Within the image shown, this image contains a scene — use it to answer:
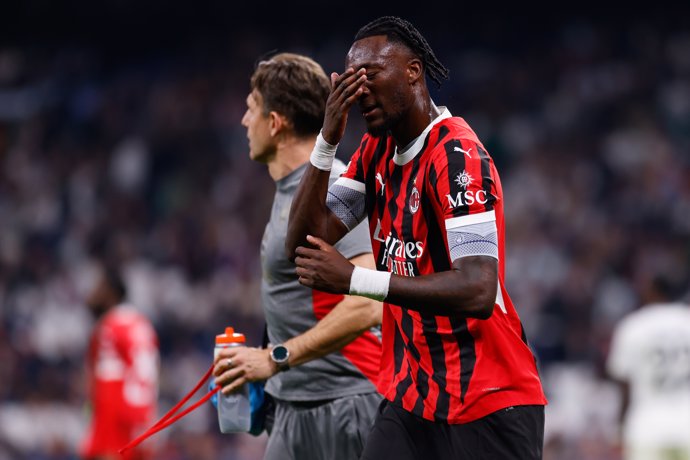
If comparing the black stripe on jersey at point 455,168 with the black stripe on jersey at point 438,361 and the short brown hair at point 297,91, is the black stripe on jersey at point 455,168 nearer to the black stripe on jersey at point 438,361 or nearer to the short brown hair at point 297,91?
the black stripe on jersey at point 438,361

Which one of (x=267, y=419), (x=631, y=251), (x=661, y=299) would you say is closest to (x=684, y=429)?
(x=661, y=299)

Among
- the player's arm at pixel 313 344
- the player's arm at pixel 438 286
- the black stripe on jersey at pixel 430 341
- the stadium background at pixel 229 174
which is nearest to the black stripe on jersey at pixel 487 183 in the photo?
the player's arm at pixel 438 286

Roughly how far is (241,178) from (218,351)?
461 inches

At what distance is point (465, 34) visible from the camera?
1775cm

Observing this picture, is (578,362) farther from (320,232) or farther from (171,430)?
(320,232)

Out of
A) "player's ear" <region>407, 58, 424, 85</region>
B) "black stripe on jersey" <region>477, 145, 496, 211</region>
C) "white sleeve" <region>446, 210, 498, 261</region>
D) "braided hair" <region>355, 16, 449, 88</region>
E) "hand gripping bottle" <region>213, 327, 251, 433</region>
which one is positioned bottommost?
"hand gripping bottle" <region>213, 327, 251, 433</region>

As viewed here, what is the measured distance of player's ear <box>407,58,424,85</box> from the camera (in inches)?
155

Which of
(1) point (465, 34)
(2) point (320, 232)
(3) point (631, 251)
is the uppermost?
(1) point (465, 34)

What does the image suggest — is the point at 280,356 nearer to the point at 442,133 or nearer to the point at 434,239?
the point at 434,239

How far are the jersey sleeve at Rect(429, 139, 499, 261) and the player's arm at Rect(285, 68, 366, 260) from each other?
39 cm

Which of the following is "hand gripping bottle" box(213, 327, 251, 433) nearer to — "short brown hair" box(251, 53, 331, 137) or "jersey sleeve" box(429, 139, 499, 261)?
"short brown hair" box(251, 53, 331, 137)

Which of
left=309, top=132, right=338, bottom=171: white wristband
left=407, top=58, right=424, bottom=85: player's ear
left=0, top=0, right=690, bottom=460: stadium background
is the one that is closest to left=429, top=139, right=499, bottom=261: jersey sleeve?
left=407, top=58, right=424, bottom=85: player's ear

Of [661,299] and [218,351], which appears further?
[661,299]

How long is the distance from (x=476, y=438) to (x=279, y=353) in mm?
1069
